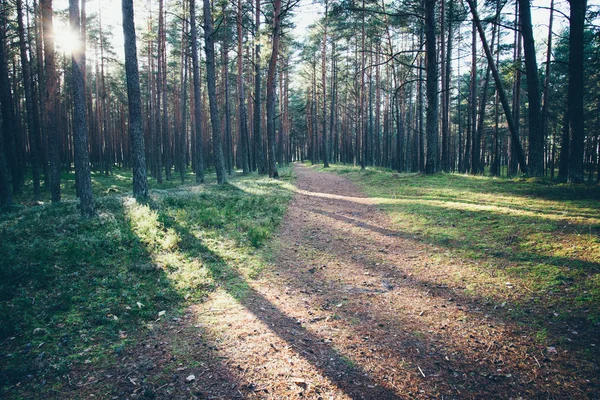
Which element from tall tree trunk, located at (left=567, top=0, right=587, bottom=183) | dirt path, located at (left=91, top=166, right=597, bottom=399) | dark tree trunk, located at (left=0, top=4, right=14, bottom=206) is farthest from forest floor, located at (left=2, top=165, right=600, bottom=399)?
dark tree trunk, located at (left=0, top=4, right=14, bottom=206)

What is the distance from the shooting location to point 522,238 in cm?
596

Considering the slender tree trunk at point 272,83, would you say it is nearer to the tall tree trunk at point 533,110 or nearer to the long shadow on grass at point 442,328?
the tall tree trunk at point 533,110

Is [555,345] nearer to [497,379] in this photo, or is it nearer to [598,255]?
[497,379]

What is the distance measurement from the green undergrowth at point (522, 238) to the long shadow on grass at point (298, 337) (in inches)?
104

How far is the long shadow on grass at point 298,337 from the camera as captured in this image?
2969 millimetres

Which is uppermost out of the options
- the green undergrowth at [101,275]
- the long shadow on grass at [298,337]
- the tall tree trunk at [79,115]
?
the tall tree trunk at [79,115]

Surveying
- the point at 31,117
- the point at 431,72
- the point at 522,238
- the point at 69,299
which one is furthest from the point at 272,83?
the point at 69,299

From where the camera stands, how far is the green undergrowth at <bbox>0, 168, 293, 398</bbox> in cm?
341

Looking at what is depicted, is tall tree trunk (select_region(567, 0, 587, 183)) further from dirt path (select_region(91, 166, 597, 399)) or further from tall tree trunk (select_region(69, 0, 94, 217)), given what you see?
tall tree trunk (select_region(69, 0, 94, 217))

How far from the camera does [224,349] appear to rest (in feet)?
11.4

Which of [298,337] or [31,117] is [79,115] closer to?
[298,337]

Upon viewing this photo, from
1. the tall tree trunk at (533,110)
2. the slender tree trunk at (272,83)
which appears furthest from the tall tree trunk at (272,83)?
the tall tree trunk at (533,110)

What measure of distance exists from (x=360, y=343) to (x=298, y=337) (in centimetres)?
77

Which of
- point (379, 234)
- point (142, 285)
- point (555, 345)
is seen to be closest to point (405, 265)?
point (379, 234)
